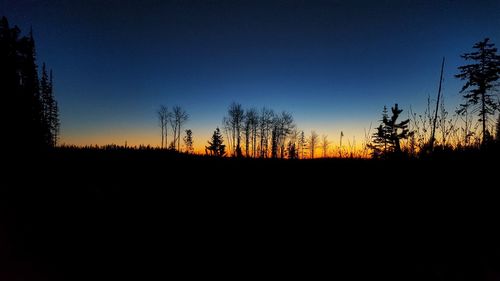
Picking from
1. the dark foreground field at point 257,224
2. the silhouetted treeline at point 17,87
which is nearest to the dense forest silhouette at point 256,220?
the dark foreground field at point 257,224

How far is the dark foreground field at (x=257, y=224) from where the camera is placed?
239 cm

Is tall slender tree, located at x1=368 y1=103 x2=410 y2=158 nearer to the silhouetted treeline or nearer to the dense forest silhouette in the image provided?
the dense forest silhouette

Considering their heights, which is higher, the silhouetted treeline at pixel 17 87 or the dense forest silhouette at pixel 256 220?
the silhouetted treeline at pixel 17 87

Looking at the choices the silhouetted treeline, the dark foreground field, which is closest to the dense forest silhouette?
the dark foreground field

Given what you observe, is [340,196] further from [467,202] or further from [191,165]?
[191,165]

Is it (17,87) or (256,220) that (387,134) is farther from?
(17,87)

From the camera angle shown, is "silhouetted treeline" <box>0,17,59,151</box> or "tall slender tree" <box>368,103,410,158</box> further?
"silhouetted treeline" <box>0,17,59,151</box>

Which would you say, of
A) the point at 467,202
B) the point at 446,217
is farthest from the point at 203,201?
the point at 467,202

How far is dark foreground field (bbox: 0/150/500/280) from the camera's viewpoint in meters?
2.39

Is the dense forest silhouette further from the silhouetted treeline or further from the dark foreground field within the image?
the silhouetted treeline

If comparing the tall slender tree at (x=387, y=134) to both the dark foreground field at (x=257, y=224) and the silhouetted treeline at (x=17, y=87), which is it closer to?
the dark foreground field at (x=257, y=224)

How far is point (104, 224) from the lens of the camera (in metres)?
3.22

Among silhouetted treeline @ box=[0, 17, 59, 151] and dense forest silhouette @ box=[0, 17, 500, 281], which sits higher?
silhouetted treeline @ box=[0, 17, 59, 151]

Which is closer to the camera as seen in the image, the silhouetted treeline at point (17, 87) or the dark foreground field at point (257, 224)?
the dark foreground field at point (257, 224)
